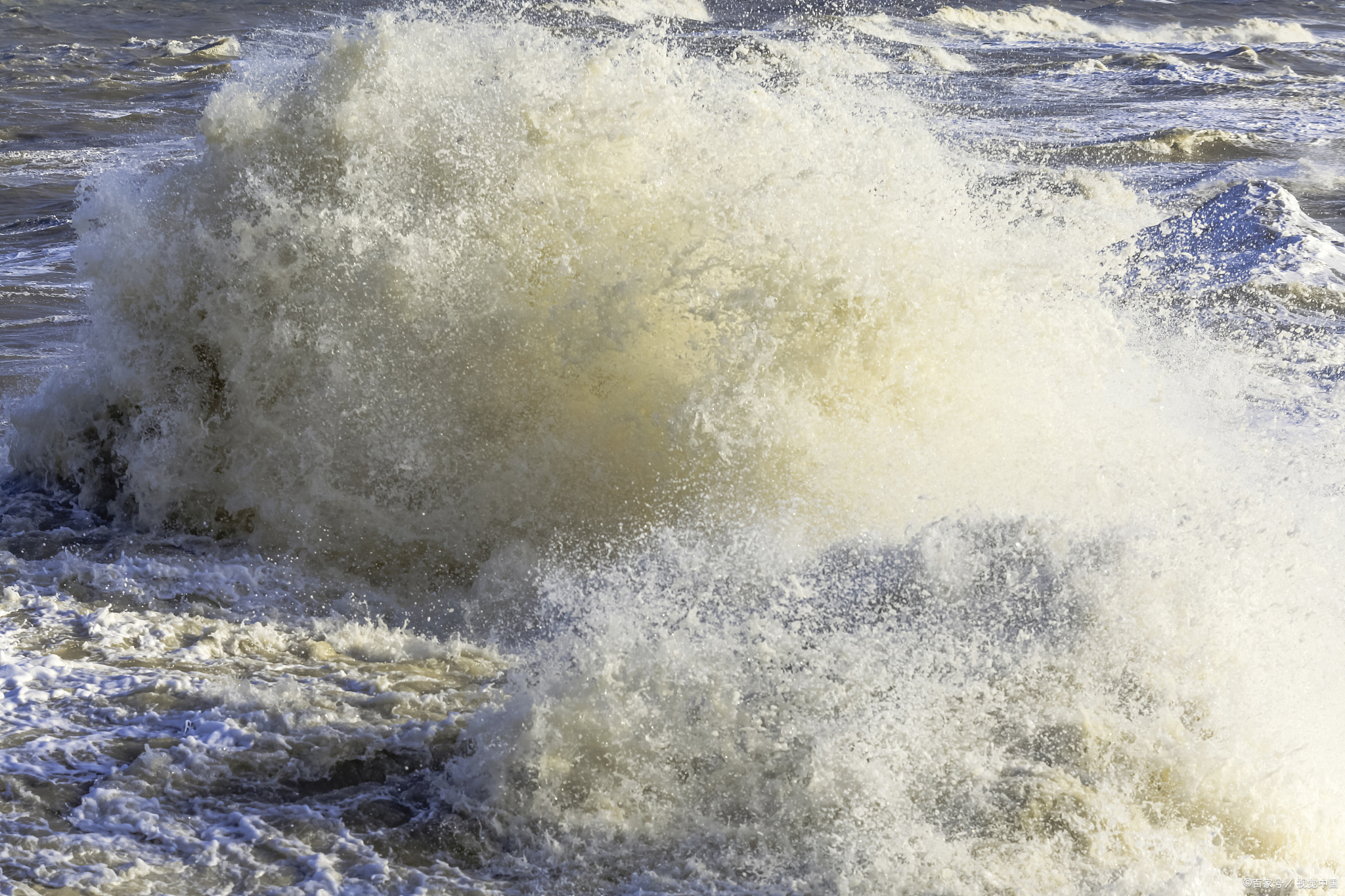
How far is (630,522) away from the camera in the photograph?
4.96 m

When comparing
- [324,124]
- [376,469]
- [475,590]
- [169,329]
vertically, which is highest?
[324,124]

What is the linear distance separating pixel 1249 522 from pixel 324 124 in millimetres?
4286

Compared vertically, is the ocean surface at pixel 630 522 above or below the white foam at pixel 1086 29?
below

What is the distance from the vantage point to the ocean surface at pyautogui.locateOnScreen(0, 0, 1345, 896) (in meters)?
3.19

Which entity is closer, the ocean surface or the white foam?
the ocean surface

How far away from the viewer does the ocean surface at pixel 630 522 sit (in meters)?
3.19

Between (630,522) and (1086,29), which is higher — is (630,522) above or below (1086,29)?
below

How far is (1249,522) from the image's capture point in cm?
423

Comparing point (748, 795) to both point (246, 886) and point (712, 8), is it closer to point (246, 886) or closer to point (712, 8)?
point (246, 886)

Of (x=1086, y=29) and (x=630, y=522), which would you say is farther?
(x=1086, y=29)

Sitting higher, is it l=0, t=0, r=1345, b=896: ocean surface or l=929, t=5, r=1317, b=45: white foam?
l=929, t=5, r=1317, b=45: white foam

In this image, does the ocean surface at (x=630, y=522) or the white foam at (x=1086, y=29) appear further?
the white foam at (x=1086, y=29)

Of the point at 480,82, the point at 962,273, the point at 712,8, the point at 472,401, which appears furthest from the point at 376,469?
the point at 712,8

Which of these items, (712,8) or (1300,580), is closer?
(1300,580)
